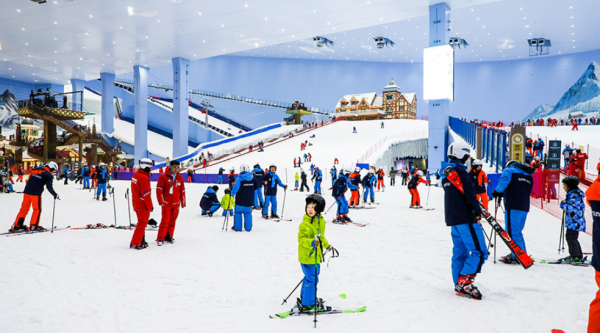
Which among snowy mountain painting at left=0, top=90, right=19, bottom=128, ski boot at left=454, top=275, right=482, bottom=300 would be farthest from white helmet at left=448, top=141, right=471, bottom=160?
snowy mountain painting at left=0, top=90, right=19, bottom=128

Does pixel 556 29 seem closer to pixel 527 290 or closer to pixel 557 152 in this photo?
pixel 557 152

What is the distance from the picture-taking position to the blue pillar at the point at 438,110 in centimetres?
2278

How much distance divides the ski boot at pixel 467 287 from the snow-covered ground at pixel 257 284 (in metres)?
0.09

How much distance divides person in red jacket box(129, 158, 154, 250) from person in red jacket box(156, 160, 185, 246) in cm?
31

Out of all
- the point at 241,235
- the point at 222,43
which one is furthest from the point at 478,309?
A: the point at 222,43

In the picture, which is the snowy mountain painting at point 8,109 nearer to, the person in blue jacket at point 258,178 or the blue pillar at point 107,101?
the blue pillar at point 107,101

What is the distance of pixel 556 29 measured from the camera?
3847 cm

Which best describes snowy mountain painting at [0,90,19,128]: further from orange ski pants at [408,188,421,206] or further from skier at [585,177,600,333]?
skier at [585,177,600,333]

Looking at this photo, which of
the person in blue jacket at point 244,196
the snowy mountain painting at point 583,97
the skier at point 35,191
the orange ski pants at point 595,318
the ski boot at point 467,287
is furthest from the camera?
the snowy mountain painting at point 583,97

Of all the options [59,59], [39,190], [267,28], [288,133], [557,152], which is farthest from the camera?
[288,133]

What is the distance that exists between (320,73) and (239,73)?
1349 cm

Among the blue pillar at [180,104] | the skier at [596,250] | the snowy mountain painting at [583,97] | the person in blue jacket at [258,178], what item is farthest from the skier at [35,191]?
the snowy mountain painting at [583,97]

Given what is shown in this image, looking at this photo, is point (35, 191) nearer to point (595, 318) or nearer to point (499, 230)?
point (499, 230)

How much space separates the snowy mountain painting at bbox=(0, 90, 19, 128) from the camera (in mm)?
40928
